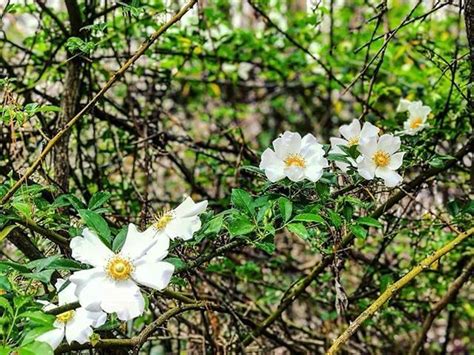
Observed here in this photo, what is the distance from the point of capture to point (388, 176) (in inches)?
44.9

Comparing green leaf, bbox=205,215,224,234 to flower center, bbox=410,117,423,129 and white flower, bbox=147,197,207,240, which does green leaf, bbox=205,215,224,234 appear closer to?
white flower, bbox=147,197,207,240

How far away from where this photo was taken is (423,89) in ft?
6.59

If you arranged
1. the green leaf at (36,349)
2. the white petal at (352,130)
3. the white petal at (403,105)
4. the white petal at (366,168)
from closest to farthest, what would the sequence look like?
the green leaf at (36,349) → the white petal at (366,168) → the white petal at (352,130) → the white petal at (403,105)

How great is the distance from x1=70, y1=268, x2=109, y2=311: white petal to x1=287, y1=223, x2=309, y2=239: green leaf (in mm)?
273

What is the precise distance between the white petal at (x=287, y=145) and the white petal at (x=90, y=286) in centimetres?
36

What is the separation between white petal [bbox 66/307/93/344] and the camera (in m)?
0.96

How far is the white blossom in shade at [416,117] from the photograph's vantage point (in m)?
1.42

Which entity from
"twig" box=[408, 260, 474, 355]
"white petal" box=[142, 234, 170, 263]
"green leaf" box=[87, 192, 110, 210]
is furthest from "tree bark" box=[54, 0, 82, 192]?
"twig" box=[408, 260, 474, 355]

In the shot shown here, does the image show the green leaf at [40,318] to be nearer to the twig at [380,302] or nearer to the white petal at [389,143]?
the twig at [380,302]

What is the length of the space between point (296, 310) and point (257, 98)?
1.21 meters

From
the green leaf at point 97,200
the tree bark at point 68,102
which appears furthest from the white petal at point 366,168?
the tree bark at point 68,102

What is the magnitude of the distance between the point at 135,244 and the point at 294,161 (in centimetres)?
30

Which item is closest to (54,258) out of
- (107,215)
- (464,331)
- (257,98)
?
(107,215)

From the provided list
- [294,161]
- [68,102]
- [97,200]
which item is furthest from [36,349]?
[68,102]
